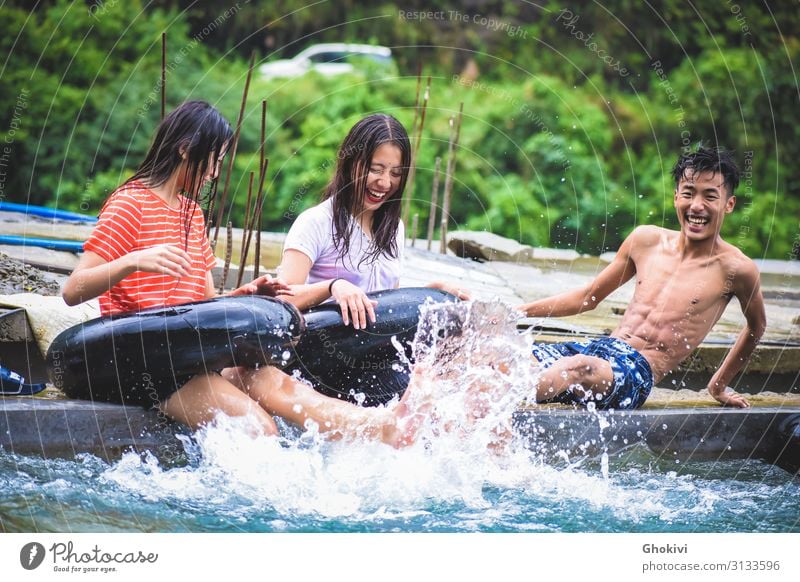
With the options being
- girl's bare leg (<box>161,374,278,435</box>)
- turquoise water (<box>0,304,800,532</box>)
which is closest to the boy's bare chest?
turquoise water (<box>0,304,800,532</box>)

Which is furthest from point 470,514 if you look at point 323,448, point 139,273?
point 139,273

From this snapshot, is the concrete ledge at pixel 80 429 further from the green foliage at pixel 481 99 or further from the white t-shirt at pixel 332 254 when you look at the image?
the green foliage at pixel 481 99

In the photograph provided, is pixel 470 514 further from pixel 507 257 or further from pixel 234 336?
pixel 507 257

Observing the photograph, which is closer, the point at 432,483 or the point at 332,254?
the point at 432,483

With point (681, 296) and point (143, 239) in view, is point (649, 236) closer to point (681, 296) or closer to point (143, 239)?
point (681, 296)

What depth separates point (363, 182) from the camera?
7.55 ft

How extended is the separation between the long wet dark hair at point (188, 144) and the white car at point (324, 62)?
3746 millimetres

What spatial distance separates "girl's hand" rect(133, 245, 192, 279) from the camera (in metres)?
1.88

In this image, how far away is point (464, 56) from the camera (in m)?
5.89

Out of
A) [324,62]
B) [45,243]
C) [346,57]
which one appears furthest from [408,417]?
[324,62]

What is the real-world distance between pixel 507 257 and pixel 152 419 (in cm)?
250

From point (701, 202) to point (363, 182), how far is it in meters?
0.88

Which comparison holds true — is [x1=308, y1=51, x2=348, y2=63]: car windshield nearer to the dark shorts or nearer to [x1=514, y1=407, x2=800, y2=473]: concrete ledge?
the dark shorts

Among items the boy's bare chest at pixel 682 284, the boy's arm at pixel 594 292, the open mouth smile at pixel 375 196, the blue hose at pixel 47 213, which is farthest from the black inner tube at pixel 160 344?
the blue hose at pixel 47 213
